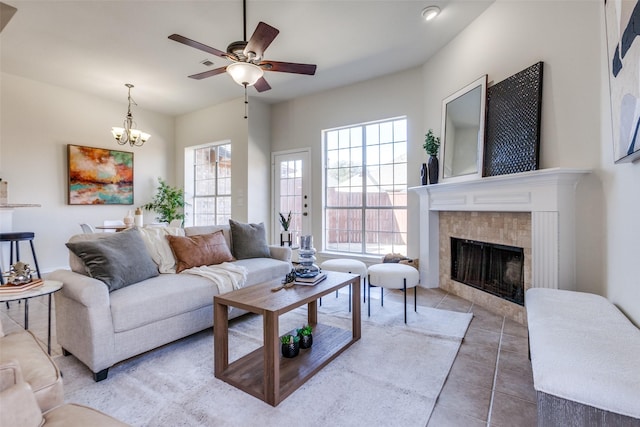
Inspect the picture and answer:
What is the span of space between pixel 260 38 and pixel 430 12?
1.86 metres

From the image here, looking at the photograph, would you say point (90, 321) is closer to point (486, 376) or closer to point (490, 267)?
point (486, 376)

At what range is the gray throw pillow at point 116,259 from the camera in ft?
6.64

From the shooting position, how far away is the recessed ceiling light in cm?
295

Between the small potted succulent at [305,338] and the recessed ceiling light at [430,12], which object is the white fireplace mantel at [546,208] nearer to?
the recessed ceiling light at [430,12]

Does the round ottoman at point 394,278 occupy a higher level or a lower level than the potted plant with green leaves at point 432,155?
lower

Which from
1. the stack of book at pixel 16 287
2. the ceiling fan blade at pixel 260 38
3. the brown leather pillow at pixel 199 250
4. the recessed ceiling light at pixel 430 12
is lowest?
the stack of book at pixel 16 287

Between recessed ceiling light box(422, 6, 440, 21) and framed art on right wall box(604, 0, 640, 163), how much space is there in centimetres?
142

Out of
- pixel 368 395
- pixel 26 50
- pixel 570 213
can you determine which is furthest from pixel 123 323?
pixel 26 50

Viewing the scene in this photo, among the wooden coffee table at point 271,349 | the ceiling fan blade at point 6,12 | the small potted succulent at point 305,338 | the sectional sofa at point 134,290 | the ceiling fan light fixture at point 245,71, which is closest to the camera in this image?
the wooden coffee table at point 271,349

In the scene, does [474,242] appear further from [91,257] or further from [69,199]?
[69,199]

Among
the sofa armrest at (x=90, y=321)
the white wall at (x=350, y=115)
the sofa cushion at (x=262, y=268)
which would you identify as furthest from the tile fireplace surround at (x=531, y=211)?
the sofa armrest at (x=90, y=321)

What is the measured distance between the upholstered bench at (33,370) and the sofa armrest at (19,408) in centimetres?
5

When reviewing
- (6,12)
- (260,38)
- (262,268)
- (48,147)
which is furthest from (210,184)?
(260,38)

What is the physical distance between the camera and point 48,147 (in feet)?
15.6
